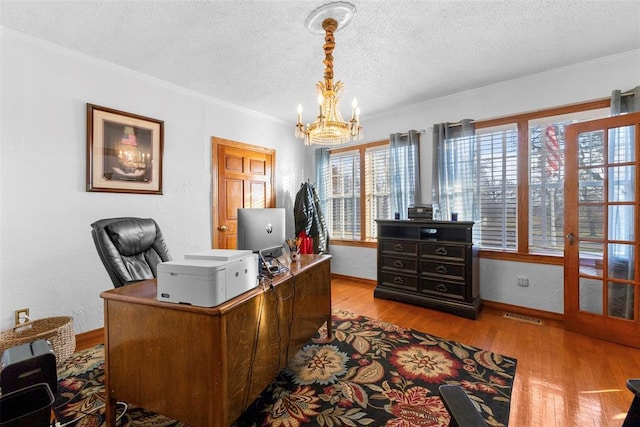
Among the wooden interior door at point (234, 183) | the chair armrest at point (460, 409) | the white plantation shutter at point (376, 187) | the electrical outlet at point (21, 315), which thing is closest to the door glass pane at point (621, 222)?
the white plantation shutter at point (376, 187)

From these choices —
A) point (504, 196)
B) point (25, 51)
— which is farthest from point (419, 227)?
point (25, 51)

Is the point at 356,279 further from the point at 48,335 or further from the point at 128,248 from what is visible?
the point at 48,335

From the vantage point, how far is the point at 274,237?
6.48ft

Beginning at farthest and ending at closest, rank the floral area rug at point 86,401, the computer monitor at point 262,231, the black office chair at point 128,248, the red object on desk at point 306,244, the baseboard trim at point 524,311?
the red object on desk at point 306,244
the baseboard trim at point 524,311
the black office chair at point 128,248
the computer monitor at point 262,231
the floral area rug at point 86,401

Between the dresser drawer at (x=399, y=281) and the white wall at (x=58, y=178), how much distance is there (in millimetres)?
2533

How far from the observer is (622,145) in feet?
7.84

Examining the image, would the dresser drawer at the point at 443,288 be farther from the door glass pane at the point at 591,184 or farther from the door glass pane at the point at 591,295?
the door glass pane at the point at 591,184

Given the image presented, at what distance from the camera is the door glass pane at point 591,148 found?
8.18 feet

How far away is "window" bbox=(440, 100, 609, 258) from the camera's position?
2.90 meters

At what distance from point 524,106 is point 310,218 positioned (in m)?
2.91

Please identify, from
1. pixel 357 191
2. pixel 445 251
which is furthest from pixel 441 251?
pixel 357 191

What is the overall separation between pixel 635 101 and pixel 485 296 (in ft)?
7.49

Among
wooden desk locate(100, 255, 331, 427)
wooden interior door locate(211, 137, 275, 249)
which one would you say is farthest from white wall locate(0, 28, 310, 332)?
wooden desk locate(100, 255, 331, 427)

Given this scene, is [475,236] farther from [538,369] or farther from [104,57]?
[104,57]
